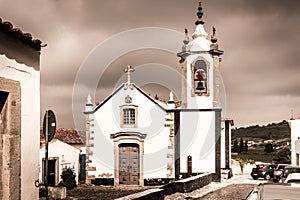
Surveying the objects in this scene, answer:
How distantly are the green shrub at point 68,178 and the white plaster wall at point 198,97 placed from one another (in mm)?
7862

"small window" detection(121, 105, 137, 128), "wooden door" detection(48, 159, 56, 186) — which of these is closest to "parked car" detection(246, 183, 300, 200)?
"wooden door" detection(48, 159, 56, 186)

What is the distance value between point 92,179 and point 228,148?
8.87 meters

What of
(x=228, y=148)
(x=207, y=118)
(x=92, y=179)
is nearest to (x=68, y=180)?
(x=92, y=179)

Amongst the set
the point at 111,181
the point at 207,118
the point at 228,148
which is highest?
the point at 207,118

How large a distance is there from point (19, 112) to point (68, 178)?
20.2 m

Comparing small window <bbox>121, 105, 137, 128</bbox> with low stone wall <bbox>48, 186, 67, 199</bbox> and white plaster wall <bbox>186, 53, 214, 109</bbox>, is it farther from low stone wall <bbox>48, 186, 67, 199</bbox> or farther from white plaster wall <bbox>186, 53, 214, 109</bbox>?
low stone wall <bbox>48, 186, 67, 199</bbox>

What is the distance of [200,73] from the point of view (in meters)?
28.0

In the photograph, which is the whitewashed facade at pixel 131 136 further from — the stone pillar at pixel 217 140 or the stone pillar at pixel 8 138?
the stone pillar at pixel 8 138

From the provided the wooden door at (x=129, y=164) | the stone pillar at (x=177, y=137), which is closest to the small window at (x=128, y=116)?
the wooden door at (x=129, y=164)

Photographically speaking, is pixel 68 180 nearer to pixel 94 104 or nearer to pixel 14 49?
pixel 94 104

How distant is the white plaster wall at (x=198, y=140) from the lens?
27688mm

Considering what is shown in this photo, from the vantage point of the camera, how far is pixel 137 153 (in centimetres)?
2853

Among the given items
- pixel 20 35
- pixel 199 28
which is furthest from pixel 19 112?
pixel 199 28

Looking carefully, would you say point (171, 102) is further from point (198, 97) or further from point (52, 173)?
point (52, 173)
